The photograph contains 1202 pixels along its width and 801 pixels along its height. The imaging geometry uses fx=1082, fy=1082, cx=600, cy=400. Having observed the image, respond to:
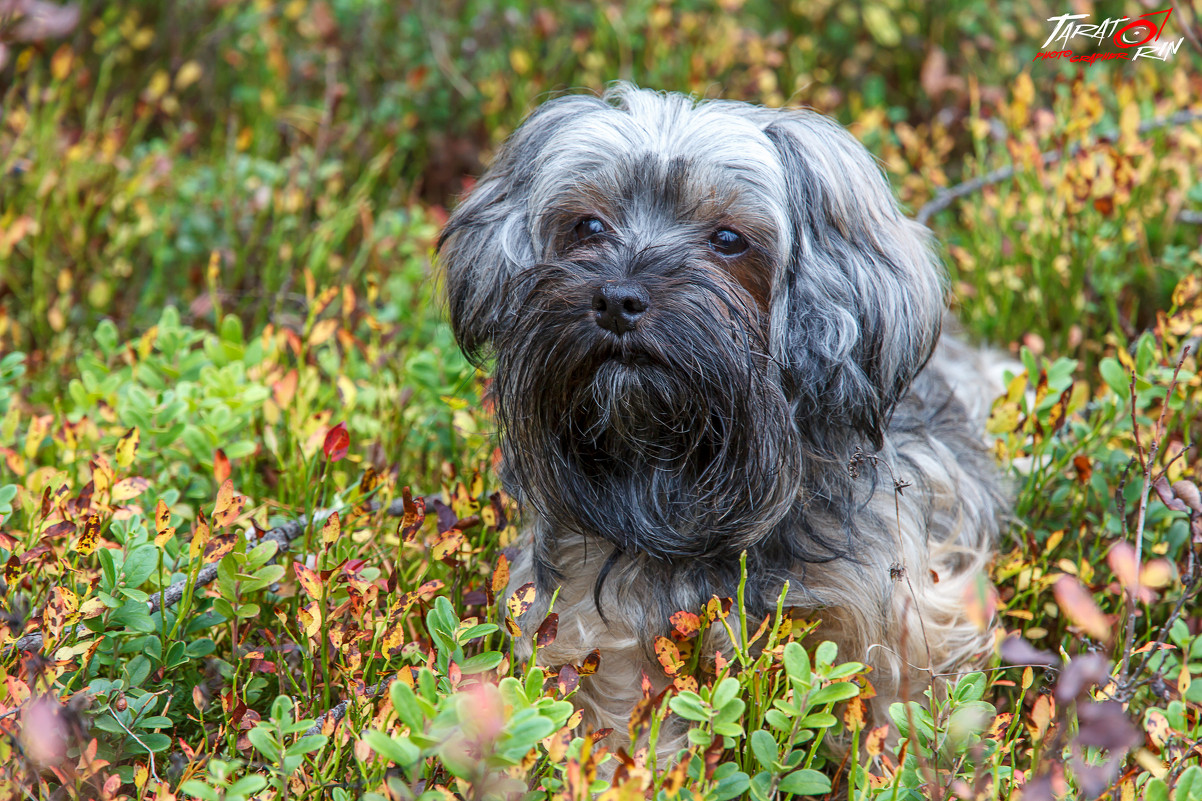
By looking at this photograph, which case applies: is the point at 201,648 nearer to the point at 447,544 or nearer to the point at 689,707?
the point at 447,544

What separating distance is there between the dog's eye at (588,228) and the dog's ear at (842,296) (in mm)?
420

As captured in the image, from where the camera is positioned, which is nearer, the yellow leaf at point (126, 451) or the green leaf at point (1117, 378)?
the yellow leaf at point (126, 451)

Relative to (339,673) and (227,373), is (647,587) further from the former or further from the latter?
(227,373)

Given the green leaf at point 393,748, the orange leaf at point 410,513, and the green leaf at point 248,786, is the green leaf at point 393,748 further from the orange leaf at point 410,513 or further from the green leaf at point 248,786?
the orange leaf at point 410,513

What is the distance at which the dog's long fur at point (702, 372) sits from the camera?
222 cm

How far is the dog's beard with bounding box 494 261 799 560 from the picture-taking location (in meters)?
2.16

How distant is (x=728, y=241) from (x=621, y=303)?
15.1 inches

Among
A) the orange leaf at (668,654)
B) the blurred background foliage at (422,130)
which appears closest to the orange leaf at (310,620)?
the orange leaf at (668,654)

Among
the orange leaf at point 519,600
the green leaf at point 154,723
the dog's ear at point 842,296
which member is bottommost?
the green leaf at point 154,723

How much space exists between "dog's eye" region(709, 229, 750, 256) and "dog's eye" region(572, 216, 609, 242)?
0.25 meters

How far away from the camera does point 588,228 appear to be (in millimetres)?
2467

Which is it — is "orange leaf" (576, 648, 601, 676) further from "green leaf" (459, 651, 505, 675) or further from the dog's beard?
the dog's beard

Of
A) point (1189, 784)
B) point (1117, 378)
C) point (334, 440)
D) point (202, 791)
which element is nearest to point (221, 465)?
point (334, 440)

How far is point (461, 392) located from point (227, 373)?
0.67 meters
